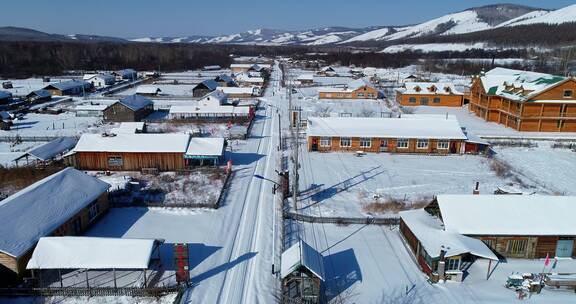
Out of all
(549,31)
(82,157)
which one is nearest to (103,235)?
(82,157)

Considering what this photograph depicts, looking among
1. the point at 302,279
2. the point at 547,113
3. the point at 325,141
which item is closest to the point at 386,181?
the point at 325,141

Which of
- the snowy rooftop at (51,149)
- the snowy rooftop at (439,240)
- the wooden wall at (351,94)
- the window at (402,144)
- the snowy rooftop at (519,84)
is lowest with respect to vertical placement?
the snowy rooftop at (439,240)

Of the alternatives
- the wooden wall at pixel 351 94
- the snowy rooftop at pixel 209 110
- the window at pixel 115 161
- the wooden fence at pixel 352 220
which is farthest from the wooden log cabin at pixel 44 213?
the wooden wall at pixel 351 94

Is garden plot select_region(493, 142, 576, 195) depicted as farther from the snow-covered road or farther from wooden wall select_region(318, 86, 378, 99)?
wooden wall select_region(318, 86, 378, 99)

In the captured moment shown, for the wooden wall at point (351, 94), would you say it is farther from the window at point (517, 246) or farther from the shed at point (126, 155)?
the window at point (517, 246)

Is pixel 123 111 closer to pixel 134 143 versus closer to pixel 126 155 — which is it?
pixel 134 143

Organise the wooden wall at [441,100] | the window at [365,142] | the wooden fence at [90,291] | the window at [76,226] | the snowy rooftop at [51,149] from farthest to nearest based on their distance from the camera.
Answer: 1. the wooden wall at [441,100]
2. the window at [365,142]
3. the snowy rooftop at [51,149]
4. the window at [76,226]
5. the wooden fence at [90,291]

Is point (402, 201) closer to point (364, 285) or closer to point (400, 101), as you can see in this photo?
point (364, 285)
